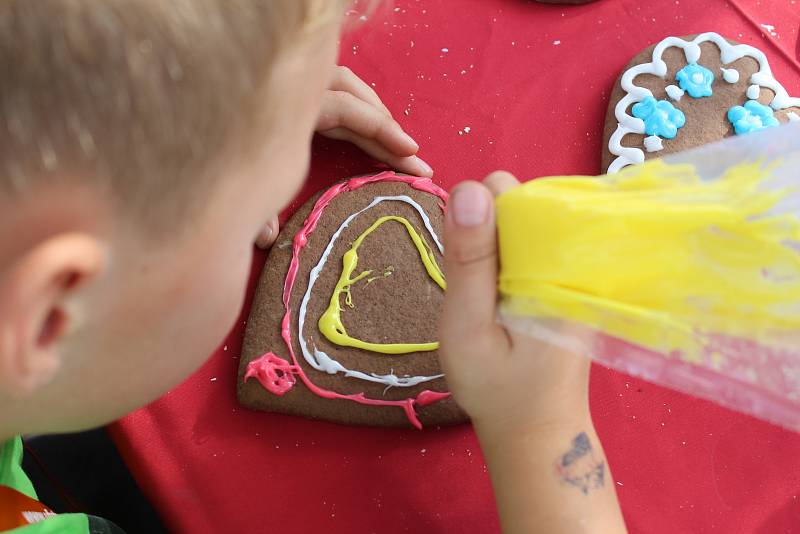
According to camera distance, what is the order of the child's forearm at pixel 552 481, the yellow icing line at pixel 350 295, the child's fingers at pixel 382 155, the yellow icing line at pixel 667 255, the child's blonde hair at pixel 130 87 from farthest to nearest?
the child's fingers at pixel 382 155 → the yellow icing line at pixel 350 295 → the child's forearm at pixel 552 481 → the yellow icing line at pixel 667 255 → the child's blonde hair at pixel 130 87

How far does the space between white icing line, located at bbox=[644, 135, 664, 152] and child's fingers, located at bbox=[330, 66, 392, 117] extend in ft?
1.11

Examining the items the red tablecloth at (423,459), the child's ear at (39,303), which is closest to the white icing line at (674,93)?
the red tablecloth at (423,459)

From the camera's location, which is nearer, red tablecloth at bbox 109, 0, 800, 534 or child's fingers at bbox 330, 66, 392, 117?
red tablecloth at bbox 109, 0, 800, 534

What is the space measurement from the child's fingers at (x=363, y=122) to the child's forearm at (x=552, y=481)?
Answer: 0.37 metres

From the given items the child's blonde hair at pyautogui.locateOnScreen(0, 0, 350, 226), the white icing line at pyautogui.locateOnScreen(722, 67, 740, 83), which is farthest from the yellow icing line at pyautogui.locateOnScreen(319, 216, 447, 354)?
the white icing line at pyautogui.locateOnScreen(722, 67, 740, 83)

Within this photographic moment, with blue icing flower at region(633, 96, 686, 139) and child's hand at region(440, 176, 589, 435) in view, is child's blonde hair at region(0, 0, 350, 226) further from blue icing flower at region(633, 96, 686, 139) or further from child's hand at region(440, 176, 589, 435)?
blue icing flower at region(633, 96, 686, 139)

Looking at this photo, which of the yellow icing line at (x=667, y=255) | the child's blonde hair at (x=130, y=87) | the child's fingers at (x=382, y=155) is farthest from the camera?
the child's fingers at (x=382, y=155)

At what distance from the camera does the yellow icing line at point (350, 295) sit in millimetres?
790

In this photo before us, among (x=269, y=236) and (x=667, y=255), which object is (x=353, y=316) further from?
(x=667, y=255)

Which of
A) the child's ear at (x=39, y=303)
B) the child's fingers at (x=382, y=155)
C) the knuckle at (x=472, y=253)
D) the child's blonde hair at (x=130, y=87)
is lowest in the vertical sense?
the child's fingers at (x=382, y=155)

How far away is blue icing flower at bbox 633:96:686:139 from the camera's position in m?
0.93

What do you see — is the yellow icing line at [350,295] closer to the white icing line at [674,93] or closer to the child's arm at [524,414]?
the child's arm at [524,414]

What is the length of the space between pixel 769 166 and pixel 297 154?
0.37 metres

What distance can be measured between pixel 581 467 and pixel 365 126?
0.46 metres
